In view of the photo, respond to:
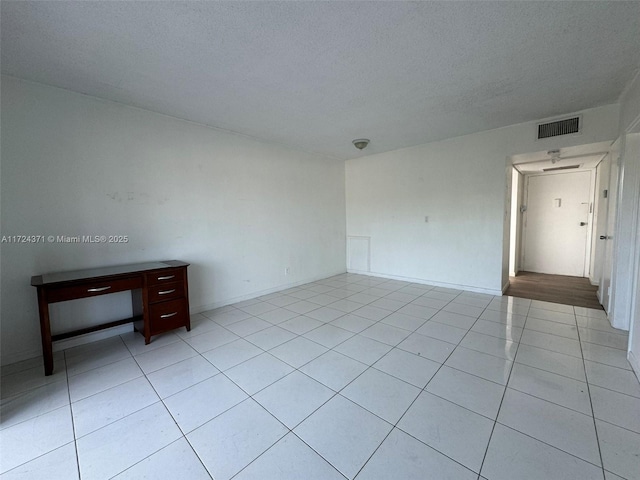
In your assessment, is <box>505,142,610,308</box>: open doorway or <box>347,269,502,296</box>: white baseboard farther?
<box>505,142,610,308</box>: open doorway

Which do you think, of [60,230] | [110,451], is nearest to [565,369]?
[110,451]

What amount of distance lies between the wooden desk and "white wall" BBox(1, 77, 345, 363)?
25cm

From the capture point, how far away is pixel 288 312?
3.54 m

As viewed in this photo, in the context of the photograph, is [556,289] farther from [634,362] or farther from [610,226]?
[634,362]

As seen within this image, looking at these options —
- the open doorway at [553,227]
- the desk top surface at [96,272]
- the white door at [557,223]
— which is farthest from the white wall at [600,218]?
the desk top surface at [96,272]

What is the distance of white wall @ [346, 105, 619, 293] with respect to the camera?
379cm

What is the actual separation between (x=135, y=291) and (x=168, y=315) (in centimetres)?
46

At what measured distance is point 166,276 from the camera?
280 centimetres

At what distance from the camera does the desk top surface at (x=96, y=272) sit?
2.22m

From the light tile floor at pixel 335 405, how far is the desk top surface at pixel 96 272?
78 cm

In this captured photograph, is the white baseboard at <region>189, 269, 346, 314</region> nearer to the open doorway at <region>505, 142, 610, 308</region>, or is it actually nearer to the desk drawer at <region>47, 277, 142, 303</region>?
the desk drawer at <region>47, 277, 142, 303</region>

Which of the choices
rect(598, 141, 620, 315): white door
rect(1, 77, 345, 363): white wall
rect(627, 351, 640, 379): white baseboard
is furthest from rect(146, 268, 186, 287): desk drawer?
rect(598, 141, 620, 315): white door

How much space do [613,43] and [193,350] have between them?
4352 mm

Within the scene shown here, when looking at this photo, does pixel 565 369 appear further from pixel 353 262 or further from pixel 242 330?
pixel 353 262
